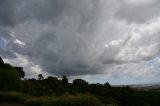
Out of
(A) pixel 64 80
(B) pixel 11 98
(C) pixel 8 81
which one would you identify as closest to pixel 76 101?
(B) pixel 11 98

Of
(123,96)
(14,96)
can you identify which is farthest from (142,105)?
(14,96)

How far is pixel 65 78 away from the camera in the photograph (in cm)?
6912

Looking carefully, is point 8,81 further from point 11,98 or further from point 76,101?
point 76,101

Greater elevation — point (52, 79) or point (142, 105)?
point (52, 79)

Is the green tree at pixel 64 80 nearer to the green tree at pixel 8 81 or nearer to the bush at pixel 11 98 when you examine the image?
the green tree at pixel 8 81

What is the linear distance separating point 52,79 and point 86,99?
40.3 m

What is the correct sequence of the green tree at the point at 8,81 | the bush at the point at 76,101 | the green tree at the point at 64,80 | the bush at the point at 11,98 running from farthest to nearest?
the green tree at the point at 64,80 → the green tree at the point at 8,81 → the bush at the point at 11,98 → the bush at the point at 76,101

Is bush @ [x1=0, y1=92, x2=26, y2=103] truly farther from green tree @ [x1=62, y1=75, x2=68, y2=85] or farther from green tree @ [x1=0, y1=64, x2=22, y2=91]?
green tree @ [x1=62, y1=75, x2=68, y2=85]

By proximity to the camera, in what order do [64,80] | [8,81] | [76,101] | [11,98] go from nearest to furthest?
[76,101] < [11,98] < [8,81] < [64,80]

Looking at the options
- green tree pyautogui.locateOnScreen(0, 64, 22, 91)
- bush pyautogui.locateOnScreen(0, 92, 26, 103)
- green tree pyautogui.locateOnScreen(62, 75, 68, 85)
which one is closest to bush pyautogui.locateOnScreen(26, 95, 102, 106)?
bush pyautogui.locateOnScreen(0, 92, 26, 103)

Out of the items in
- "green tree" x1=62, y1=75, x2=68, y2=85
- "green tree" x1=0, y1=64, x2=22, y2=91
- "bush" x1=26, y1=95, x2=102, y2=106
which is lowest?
"bush" x1=26, y1=95, x2=102, y2=106

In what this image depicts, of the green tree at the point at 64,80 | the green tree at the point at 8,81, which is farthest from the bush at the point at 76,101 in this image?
the green tree at the point at 64,80

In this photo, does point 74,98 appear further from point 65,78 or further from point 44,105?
point 65,78

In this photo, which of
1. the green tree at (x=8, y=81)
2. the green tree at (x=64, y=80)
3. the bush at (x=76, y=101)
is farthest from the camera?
the green tree at (x=64, y=80)
